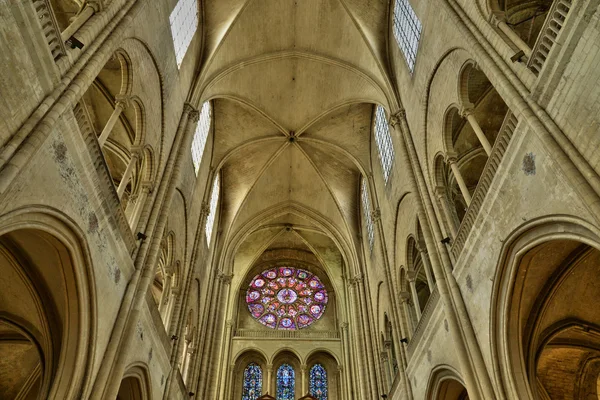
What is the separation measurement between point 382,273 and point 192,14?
36.7 feet

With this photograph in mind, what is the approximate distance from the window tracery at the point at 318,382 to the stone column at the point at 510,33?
751 inches

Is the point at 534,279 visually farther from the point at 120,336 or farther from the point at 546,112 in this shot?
the point at 120,336

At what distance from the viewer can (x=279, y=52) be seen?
62.4ft

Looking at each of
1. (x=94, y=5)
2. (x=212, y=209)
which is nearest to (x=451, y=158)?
(x=94, y=5)

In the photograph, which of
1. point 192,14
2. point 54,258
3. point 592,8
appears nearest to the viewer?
point 592,8

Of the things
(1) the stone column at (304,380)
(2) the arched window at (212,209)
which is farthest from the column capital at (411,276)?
(1) the stone column at (304,380)

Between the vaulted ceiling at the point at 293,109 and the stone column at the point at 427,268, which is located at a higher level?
the vaulted ceiling at the point at 293,109

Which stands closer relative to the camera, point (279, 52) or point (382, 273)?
point (382, 273)

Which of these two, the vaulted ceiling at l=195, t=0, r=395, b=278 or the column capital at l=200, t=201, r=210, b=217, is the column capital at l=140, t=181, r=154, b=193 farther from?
the column capital at l=200, t=201, r=210, b=217

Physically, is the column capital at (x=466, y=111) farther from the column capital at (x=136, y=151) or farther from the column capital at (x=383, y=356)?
the column capital at (x=383, y=356)

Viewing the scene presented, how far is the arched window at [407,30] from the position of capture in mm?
14383

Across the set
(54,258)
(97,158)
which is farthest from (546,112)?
(54,258)

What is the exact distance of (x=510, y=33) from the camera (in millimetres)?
9109

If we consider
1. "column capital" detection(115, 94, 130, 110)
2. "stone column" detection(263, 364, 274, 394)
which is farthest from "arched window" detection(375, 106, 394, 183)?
"stone column" detection(263, 364, 274, 394)
